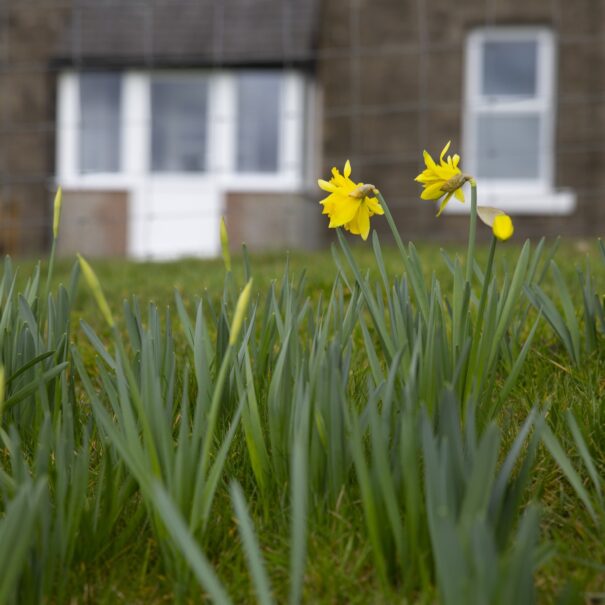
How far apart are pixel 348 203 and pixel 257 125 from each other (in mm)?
8342

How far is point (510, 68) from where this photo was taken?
31.2 ft

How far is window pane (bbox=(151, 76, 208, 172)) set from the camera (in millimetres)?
9789

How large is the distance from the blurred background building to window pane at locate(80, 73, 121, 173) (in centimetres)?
2

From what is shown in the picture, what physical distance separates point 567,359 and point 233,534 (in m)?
1.06

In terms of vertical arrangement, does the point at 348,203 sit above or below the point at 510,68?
below

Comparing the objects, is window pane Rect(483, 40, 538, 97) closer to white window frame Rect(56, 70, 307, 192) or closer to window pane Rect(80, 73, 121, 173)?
white window frame Rect(56, 70, 307, 192)

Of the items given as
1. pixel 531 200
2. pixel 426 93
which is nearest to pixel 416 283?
pixel 531 200

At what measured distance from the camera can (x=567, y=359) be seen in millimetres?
2152

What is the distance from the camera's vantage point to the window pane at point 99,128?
32.2 ft

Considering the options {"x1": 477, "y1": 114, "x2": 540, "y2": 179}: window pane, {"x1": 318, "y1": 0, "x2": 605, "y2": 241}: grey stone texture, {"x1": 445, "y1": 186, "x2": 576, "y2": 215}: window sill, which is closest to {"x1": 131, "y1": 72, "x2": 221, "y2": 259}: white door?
{"x1": 318, "y1": 0, "x2": 605, "y2": 241}: grey stone texture

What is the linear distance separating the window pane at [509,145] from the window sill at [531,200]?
197 mm

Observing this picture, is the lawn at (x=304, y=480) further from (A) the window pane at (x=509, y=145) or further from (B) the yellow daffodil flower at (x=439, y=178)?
(A) the window pane at (x=509, y=145)

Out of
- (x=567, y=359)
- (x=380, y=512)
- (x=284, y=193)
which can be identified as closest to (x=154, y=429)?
(x=380, y=512)

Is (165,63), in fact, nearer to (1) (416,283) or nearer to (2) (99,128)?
(2) (99,128)
